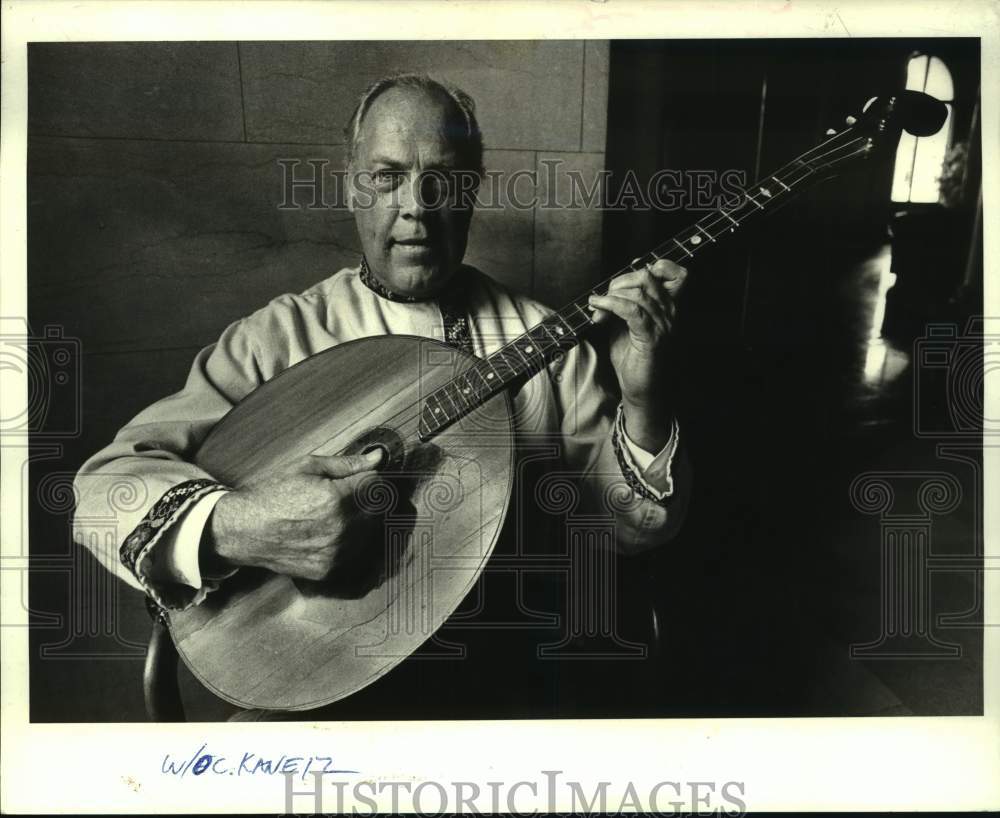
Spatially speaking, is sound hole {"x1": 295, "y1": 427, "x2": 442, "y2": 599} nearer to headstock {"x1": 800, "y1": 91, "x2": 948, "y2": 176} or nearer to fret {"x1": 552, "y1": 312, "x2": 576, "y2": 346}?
fret {"x1": 552, "y1": 312, "x2": 576, "y2": 346}

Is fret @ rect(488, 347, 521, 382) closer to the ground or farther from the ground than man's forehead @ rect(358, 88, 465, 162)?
closer to the ground

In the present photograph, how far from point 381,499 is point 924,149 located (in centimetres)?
104

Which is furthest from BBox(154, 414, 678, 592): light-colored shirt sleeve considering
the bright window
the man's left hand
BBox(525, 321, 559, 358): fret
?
the bright window

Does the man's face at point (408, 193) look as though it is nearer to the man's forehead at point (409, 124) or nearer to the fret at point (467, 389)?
the man's forehead at point (409, 124)

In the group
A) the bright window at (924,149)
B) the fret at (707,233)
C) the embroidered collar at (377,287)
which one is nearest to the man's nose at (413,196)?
the embroidered collar at (377,287)

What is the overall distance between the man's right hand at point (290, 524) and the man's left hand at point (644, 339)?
412 millimetres

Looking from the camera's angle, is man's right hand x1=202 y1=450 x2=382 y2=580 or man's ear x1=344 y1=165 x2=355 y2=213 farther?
man's ear x1=344 y1=165 x2=355 y2=213

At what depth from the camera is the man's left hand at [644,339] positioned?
1.35 meters

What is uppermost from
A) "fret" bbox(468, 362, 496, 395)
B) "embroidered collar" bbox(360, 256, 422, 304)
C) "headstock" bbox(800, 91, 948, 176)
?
"headstock" bbox(800, 91, 948, 176)

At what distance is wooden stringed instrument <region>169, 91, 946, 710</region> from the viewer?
4.30ft

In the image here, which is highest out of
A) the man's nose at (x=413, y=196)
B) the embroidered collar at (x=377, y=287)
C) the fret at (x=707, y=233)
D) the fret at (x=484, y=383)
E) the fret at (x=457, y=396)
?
the man's nose at (x=413, y=196)

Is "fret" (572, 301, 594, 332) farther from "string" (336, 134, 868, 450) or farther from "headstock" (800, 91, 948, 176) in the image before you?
"headstock" (800, 91, 948, 176)

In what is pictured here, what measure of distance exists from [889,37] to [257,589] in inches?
53.2

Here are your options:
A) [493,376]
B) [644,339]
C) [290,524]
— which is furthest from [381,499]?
[644,339]
